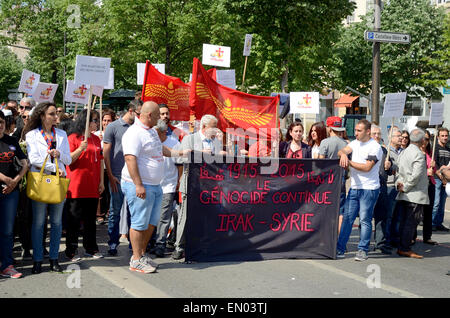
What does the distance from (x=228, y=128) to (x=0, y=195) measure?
3692 mm

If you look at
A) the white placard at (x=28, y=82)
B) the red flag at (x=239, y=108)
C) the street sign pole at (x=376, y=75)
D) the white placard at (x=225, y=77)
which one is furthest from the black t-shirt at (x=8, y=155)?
the street sign pole at (x=376, y=75)

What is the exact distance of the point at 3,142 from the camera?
5828 mm

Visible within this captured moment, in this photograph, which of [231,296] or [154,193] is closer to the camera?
[231,296]

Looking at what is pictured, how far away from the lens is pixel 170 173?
7258mm

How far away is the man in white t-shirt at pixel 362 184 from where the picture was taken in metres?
7.22

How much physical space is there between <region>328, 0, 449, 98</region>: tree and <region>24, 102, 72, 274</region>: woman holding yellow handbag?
31.2m

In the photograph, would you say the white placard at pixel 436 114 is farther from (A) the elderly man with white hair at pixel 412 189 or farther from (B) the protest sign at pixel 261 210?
(B) the protest sign at pixel 261 210

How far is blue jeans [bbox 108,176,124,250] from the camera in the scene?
287 inches

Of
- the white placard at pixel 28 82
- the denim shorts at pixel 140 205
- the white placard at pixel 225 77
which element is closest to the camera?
→ the denim shorts at pixel 140 205

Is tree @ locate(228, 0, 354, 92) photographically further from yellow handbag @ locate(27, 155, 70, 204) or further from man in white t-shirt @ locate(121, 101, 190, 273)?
yellow handbag @ locate(27, 155, 70, 204)

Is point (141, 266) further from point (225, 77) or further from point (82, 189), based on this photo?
point (225, 77)

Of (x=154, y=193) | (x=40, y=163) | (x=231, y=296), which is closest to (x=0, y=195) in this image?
(x=40, y=163)

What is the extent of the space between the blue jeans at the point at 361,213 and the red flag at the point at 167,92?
3340 mm

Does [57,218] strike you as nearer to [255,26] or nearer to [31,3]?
[255,26]
